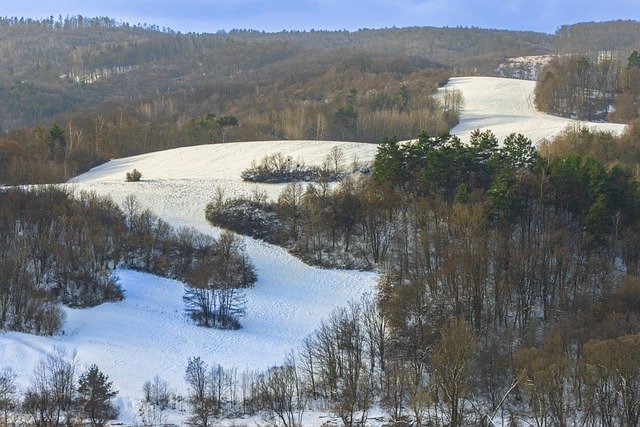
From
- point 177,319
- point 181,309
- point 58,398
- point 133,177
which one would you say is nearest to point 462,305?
point 177,319

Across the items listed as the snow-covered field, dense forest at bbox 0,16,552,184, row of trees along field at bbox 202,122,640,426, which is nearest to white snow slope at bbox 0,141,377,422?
the snow-covered field

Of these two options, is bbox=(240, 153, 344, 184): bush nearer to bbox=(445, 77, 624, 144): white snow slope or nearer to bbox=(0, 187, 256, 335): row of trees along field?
bbox=(0, 187, 256, 335): row of trees along field

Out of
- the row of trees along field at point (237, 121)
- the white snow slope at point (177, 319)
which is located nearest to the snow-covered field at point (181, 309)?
the white snow slope at point (177, 319)

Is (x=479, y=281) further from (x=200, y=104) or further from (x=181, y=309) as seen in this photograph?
(x=200, y=104)

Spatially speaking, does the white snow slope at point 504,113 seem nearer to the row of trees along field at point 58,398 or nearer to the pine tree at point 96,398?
the pine tree at point 96,398

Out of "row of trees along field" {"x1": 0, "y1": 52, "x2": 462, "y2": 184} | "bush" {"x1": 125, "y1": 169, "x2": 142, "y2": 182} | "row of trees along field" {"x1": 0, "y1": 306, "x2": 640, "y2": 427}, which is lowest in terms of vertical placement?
"row of trees along field" {"x1": 0, "y1": 306, "x2": 640, "y2": 427}

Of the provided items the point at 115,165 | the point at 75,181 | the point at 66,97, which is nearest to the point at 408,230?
the point at 75,181
